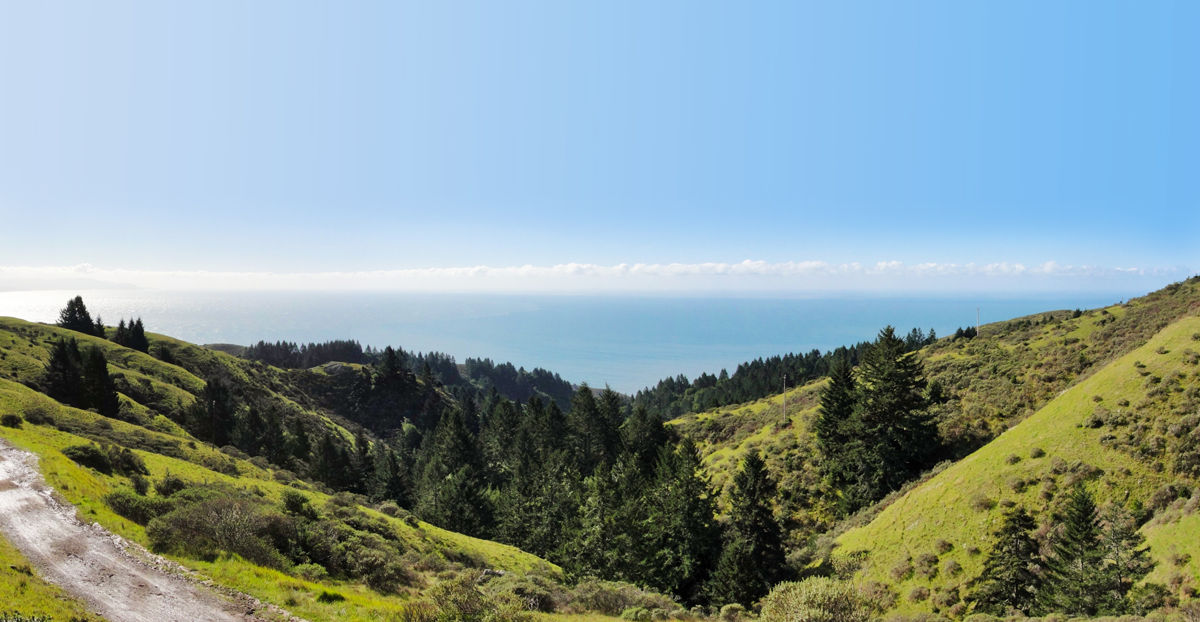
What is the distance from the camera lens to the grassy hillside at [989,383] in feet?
125

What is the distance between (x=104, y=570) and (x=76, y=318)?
129m

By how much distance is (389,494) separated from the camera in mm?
62750

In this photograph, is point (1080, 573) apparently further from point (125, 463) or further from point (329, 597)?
point (125, 463)

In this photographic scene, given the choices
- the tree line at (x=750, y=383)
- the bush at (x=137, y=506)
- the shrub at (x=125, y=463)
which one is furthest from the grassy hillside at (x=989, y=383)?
the tree line at (x=750, y=383)

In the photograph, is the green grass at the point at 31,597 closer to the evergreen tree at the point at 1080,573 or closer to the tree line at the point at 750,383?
the evergreen tree at the point at 1080,573

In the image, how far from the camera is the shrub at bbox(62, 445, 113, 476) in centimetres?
2878

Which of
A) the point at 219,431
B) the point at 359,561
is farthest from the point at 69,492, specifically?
the point at 219,431

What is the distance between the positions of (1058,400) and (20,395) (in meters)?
81.5

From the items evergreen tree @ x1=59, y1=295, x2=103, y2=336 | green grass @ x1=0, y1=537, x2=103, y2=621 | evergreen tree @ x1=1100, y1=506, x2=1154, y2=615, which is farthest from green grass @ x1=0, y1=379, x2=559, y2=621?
evergreen tree @ x1=59, y1=295, x2=103, y2=336

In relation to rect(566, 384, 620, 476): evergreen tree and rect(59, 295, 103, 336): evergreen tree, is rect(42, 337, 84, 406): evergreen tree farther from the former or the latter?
rect(59, 295, 103, 336): evergreen tree

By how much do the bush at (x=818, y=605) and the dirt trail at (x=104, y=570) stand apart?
17383 mm

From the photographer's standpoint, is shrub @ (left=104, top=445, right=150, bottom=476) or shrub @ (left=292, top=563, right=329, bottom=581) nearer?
shrub @ (left=292, top=563, right=329, bottom=581)

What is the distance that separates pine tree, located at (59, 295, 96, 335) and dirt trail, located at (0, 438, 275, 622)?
11342 centimetres

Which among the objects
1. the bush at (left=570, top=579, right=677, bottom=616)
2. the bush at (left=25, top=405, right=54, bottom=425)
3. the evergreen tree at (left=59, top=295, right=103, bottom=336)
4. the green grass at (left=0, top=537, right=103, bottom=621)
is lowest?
the bush at (left=570, top=579, right=677, bottom=616)
